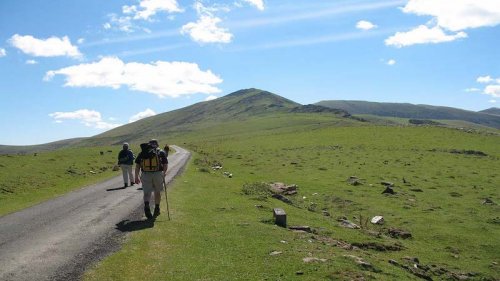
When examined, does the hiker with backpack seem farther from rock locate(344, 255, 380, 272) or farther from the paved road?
rock locate(344, 255, 380, 272)

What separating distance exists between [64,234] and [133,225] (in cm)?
287

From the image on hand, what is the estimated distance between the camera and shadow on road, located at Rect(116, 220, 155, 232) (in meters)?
18.2

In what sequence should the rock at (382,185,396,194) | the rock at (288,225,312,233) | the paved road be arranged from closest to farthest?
the paved road → the rock at (288,225,312,233) → the rock at (382,185,396,194)

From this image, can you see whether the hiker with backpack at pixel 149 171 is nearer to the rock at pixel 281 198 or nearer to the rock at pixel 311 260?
the rock at pixel 311 260

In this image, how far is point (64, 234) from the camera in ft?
56.5

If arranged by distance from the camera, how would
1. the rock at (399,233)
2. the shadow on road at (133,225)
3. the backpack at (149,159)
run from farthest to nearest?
1. the rock at (399,233)
2. the backpack at (149,159)
3. the shadow on road at (133,225)

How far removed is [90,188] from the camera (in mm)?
33438

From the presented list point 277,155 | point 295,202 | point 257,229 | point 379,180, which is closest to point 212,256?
point 257,229

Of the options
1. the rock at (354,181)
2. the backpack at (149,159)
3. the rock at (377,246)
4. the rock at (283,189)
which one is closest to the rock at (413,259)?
the rock at (377,246)

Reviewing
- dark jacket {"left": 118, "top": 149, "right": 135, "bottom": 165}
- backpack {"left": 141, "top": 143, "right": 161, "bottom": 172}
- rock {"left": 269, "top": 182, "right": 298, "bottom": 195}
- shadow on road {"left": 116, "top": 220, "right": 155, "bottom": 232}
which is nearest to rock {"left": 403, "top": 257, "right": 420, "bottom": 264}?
shadow on road {"left": 116, "top": 220, "right": 155, "bottom": 232}

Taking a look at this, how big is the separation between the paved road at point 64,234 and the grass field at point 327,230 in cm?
93

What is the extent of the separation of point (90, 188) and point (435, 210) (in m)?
25.6

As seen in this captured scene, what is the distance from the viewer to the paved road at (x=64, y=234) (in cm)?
1315

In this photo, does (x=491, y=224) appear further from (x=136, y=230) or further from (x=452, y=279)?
(x=136, y=230)
